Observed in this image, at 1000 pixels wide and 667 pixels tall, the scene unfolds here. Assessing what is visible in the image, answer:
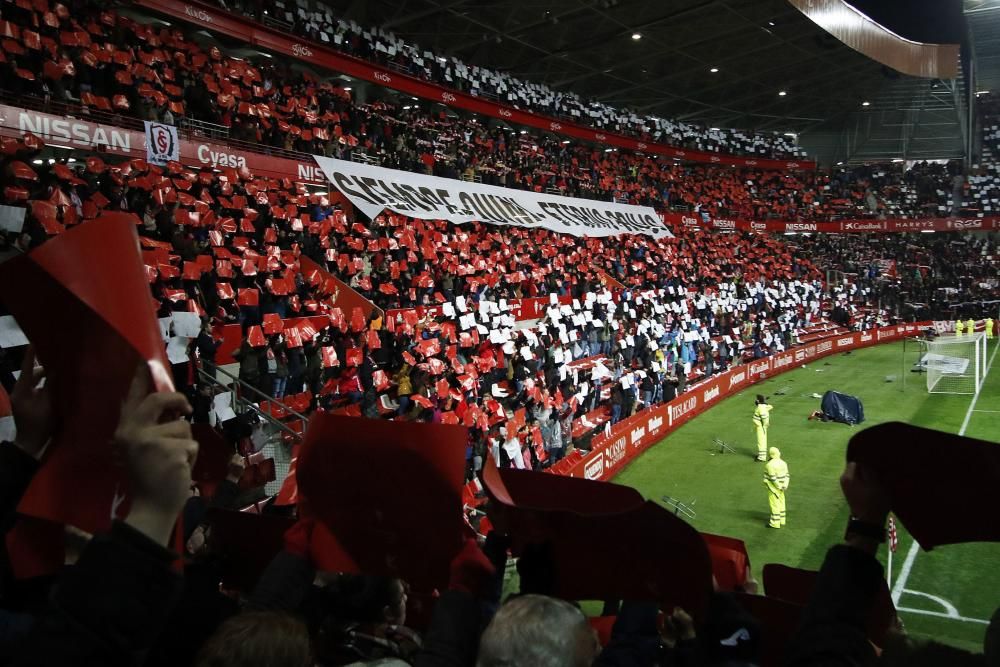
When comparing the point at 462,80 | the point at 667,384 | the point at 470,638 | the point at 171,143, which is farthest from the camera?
the point at 462,80

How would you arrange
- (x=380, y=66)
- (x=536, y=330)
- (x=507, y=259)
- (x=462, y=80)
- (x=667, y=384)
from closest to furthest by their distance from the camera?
1. (x=536, y=330)
2. (x=667, y=384)
3. (x=507, y=259)
4. (x=380, y=66)
5. (x=462, y=80)

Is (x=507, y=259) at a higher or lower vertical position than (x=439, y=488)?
higher

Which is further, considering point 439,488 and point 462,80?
point 462,80

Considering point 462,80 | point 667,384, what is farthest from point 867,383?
point 462,80

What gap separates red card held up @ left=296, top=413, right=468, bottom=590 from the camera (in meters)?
2.38

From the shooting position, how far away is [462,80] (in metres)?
28.1

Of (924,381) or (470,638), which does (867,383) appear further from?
(470,638)

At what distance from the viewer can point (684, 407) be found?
19375 millimetres

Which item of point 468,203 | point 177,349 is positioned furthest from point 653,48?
point 177,349

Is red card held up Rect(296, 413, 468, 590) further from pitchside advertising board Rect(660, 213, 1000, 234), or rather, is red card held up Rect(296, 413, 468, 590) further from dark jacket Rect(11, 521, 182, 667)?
pitchside advertising board Rect(660, 213, 1000, 234)

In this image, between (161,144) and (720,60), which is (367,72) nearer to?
(161,144)

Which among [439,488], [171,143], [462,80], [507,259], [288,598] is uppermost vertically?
[462,80]

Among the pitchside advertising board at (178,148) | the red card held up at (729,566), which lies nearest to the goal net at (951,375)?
the pitchside advertising board at (178,148)

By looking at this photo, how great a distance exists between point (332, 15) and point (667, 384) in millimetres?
18671
